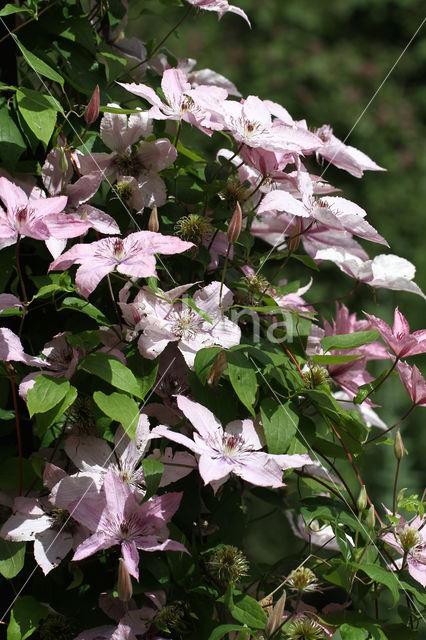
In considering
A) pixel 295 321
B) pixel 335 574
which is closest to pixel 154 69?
pixel 295 321

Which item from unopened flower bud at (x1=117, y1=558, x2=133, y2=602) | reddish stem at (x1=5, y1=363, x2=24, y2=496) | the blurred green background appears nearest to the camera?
unopened flower bud at (x1=117, y1=558, x2=133, y2=602)

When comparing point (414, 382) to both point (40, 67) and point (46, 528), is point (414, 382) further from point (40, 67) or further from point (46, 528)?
point (40, 67)

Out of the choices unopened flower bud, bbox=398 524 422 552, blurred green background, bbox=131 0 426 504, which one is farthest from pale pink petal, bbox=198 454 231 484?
blurred green background, bbox=131 0 426 504

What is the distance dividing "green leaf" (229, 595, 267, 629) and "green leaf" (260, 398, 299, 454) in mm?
152

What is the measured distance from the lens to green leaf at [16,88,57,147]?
0.90 metres

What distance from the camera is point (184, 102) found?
3.24 feet

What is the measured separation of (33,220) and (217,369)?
0.23 m

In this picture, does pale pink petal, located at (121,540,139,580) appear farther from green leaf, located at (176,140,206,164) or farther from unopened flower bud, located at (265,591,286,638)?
green leaf, located at (176,140,206,164)

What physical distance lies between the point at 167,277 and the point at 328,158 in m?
0.24

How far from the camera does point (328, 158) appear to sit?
1069mm

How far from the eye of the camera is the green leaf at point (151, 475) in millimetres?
832

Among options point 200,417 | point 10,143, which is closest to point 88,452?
point 200,417

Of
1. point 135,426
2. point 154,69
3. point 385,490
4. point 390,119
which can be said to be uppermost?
point 154,69

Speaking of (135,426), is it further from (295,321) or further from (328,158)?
(328,158)
